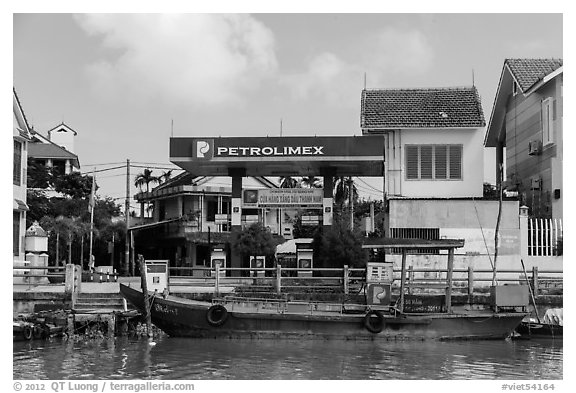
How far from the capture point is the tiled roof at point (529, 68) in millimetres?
31273

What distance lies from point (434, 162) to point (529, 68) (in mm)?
5517

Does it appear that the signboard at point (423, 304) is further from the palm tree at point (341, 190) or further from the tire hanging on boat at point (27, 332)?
the palm tree at point (341, 190)

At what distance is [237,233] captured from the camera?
3062 centimetres

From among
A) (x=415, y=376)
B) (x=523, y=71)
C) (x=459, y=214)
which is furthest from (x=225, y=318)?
(x=523, y=71)

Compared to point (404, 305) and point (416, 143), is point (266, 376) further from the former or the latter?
point (416, 143)

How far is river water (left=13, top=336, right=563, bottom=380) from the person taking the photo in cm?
1670

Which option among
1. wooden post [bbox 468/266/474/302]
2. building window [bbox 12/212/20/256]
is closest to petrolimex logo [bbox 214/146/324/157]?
building window [bbox 12/212/20/256]

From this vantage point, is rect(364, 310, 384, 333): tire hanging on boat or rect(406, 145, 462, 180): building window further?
rect(406, 145, 462, 180): building window

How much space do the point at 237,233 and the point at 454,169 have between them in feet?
26.5

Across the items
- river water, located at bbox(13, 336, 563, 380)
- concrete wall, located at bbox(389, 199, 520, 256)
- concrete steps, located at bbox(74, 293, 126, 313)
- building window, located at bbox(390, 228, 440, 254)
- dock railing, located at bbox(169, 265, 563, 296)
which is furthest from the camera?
building window, located at bbox(390, 228, 440, 254)

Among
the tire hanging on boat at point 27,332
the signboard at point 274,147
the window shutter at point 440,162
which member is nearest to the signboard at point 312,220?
the signboard at point 274,147

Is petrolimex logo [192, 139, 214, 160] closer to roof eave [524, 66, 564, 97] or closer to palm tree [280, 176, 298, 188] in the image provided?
roof eave [524, 66, 564, 97]

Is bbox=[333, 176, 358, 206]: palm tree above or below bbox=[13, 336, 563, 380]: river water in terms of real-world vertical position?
above

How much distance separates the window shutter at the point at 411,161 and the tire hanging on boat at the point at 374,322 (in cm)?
946
